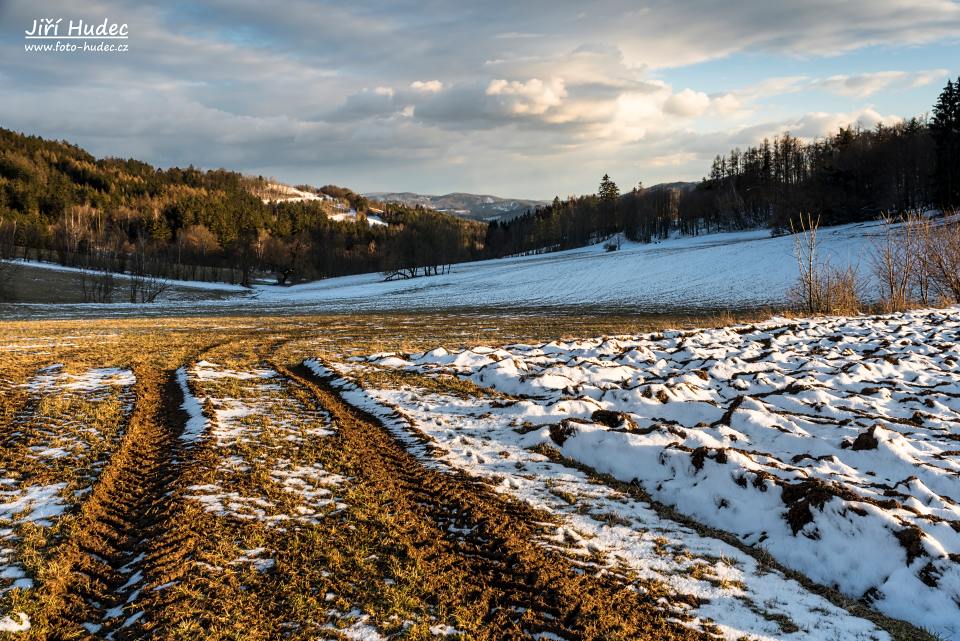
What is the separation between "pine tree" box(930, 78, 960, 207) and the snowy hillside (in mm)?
8647

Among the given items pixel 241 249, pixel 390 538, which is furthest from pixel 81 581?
pixel 241 249

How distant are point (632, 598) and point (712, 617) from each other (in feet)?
2.01

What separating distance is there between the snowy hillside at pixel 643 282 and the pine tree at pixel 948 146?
8.65 meters

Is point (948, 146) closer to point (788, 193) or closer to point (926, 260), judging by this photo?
point (788, 193)

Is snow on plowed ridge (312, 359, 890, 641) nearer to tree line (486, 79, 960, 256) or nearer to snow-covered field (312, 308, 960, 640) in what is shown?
snow-covered field (312, 308, 960, 640)

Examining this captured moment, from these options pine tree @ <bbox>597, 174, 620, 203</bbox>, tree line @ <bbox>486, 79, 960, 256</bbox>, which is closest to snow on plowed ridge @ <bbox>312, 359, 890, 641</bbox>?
tree line @ <bbox>486, 79, 960, 256</bbox>

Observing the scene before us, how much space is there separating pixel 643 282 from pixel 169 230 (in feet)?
371

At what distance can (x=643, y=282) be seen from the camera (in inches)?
2185

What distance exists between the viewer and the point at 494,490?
6.64 meters

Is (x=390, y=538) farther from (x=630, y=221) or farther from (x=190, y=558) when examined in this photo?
(x=630, y=221)

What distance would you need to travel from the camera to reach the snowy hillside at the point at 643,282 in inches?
1762

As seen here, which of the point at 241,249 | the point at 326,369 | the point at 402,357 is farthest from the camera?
the point at 241,249

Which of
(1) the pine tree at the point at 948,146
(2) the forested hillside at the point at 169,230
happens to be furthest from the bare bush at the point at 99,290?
(1) the pine tree at the point at 948,146

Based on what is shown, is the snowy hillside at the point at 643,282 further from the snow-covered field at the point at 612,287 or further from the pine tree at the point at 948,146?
the pine tree at the point at 948,146
